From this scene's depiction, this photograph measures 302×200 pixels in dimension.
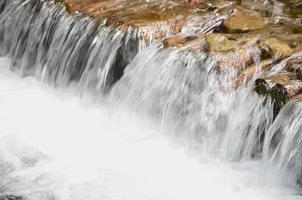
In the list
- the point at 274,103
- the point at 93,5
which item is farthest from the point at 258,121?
the point at 93,5

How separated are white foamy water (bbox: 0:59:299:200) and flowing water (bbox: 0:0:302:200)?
1 cm

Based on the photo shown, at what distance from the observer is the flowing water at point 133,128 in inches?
285

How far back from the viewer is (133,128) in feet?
29.2

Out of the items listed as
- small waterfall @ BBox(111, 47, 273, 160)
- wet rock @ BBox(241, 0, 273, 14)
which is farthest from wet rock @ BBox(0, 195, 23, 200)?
wet rock @ BBox(241, 0, 273, 14)

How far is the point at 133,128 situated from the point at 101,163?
3.32 ft

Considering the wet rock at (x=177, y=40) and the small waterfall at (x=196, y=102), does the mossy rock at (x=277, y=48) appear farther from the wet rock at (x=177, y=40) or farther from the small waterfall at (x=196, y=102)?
the wet rock at (x=177, y=40)

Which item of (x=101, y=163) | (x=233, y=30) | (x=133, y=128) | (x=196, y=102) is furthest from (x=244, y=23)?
(x=101, y=163)

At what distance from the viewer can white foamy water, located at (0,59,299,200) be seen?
7246mm

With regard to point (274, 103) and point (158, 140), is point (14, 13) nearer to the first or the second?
point (158, 140)

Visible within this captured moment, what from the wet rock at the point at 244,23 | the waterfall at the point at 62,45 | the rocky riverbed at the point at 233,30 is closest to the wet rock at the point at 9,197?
the waterfall at the point at 62,45

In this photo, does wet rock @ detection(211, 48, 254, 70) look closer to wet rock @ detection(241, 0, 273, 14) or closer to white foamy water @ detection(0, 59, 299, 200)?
white foamy water @ detection(0, 59, 299, 200)

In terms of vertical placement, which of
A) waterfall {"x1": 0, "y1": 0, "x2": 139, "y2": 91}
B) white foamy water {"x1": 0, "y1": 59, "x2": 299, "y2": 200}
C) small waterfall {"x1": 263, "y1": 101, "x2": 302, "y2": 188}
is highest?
waterfall {"x1": 0, "y1": 0, "x2": 139, "y2": 91}

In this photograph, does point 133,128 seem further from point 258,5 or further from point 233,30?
point 258,5

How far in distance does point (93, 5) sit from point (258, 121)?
460cm
